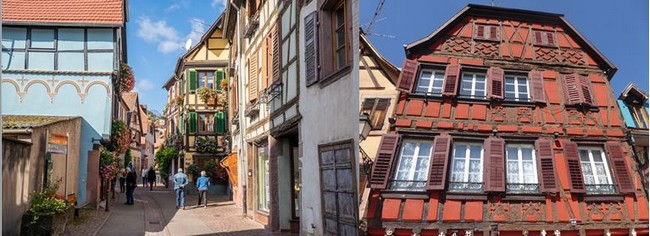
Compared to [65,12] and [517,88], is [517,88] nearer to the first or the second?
[517,88]

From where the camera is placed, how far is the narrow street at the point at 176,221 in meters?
14.0

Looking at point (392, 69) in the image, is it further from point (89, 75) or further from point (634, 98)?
point (89, 75)

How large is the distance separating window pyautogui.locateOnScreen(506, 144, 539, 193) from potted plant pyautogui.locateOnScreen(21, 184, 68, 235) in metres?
9.51

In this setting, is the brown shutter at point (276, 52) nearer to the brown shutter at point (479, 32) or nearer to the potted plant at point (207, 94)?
the brown shutter at point (479, 32)

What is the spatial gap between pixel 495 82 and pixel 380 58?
1501mm

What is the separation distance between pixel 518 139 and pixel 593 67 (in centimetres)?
68

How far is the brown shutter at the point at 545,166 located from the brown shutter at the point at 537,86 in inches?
10.6

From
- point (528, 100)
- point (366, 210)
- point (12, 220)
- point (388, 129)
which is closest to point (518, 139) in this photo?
point (528, 100)

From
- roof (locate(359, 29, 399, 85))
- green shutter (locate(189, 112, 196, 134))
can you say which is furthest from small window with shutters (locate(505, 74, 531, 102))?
green shutter (locate(189, 112, 196, 134))

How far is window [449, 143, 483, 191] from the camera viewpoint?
4.18m

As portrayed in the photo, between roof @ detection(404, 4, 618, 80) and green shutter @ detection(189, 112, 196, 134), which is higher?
green shutter @ detection(189, 112, 196, 134)

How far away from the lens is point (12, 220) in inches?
416

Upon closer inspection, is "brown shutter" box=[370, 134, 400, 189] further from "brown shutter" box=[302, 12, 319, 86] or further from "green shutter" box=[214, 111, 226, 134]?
"green shutter" box=[214, 111, 226, 134]

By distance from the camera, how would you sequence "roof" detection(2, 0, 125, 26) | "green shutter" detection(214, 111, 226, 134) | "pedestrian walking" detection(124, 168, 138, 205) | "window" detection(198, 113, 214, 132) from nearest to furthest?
1. "roof" detection(2, 0, 125, 26)
2. "pedestrian walking" detection(124, 168, 138, 205)
3. "green shutter" detection(214, 111, 226, 134)
4. "window" detection(198, 113, 214, 132)
